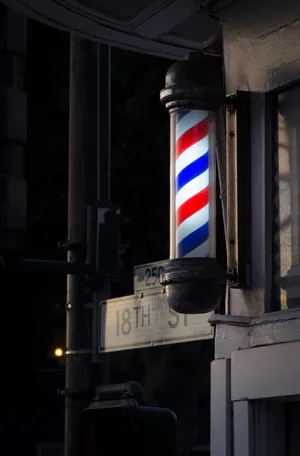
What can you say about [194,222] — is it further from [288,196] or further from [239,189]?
[288,196]

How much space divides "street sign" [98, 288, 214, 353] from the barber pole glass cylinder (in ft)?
7.30

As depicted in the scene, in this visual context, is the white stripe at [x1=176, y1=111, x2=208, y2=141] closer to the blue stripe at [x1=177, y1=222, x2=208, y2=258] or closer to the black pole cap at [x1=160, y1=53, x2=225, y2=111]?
the black pole cap at [x1=160, y1=53, x2=225, y2=111]

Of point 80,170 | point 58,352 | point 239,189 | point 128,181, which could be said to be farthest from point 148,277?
point 58,352

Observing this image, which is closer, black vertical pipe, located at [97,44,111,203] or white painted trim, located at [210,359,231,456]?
white painted trim, located at [210,359,231,456]

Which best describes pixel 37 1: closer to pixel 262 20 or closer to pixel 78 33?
pixel 78 33

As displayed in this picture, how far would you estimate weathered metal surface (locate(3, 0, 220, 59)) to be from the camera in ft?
14.6

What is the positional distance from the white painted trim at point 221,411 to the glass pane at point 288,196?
33 centimetres

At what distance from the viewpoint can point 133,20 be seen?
4691 millimetres

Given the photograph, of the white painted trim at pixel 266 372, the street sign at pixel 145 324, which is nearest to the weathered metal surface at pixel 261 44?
the white painted trim at pixel 266 372

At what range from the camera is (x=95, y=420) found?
4.02 meters

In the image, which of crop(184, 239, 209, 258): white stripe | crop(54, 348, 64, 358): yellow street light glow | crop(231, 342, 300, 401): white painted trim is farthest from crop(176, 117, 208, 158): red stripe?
crop(54, 348, 64, 358): yellow street light glow

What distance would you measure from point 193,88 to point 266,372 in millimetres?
991

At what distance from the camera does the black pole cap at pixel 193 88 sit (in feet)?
13.0

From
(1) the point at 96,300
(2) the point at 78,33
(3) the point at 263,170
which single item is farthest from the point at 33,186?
(3) the point at 263,170
